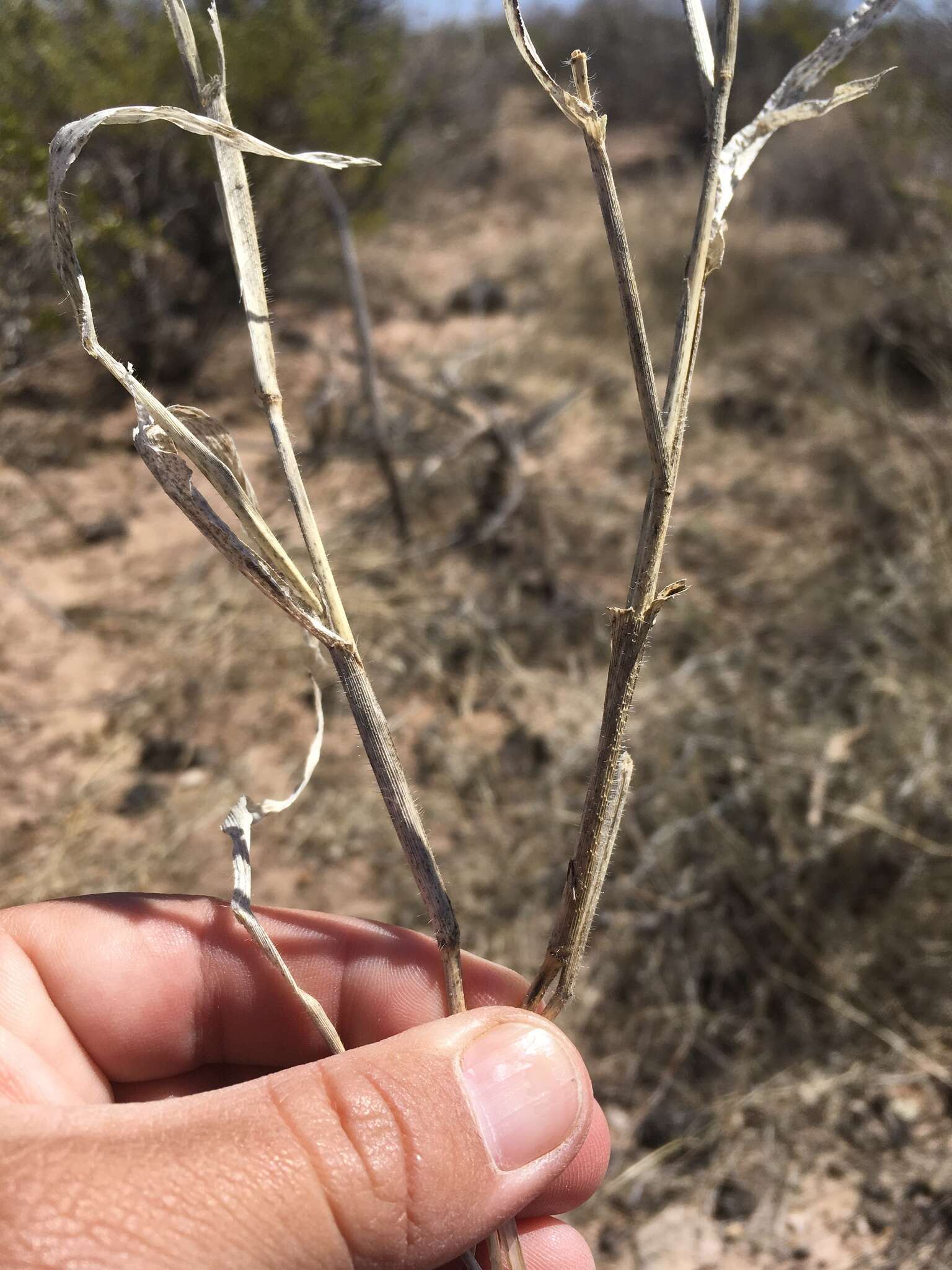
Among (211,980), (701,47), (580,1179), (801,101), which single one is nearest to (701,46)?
(701,47)

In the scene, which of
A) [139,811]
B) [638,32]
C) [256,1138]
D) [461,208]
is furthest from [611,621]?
[638,32]

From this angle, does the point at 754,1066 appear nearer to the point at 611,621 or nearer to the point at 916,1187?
the point at 916,1187

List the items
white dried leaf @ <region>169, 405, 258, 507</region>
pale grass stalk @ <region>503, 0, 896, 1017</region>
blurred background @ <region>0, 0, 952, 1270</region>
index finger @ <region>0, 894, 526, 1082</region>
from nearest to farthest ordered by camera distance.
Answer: pale grass stalk @ <region>503, 0, 896, 1017</region>, white dried leaf @ <region>169, 405, 258, 507</region>, index finger @ <region>0, 894, 526, 1082</region>, blurred background @ <region>0, 0, 952, 1270</region>

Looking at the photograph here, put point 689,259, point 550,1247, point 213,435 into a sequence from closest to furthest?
point 689,259
point 213,435
point 550,1247

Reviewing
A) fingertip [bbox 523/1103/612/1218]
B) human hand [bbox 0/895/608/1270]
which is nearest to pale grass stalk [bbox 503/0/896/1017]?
human hand [bbox 0/895/608/1270]

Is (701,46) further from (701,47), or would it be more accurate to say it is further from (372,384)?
Result: (372,384)

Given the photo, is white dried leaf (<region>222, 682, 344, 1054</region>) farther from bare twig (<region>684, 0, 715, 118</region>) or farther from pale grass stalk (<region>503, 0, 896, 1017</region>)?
bare twig (<region>684, 0, 715, 118</region>)

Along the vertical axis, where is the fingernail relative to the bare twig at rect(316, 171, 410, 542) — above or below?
below

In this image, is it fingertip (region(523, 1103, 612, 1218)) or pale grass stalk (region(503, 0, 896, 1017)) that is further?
fingertip (region(523, 1103, 612, 1218))
